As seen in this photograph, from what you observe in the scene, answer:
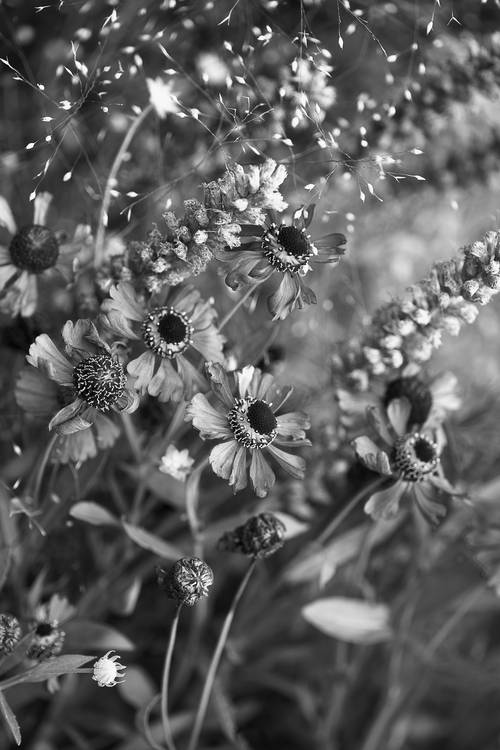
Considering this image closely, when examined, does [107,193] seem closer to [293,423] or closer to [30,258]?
[30,258]

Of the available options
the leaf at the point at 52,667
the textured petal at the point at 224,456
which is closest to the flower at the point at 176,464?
the textured petal at the point at 224,456

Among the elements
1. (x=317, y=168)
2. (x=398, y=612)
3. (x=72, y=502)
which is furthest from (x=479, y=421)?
(x=72, y=502)

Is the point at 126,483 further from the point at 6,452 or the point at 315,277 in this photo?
the point at 315,277

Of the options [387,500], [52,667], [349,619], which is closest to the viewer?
[52,667]

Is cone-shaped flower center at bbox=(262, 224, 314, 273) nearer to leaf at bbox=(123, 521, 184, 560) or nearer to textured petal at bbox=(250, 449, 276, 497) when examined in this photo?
textured petal at bbox=(250, 449, 276, 497)

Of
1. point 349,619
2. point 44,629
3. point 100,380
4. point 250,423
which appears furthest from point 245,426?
point 349,619

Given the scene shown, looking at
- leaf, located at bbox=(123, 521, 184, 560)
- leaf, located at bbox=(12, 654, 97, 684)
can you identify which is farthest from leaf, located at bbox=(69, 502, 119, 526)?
leaf, located at bbox=(12, 654, 97, 684)
